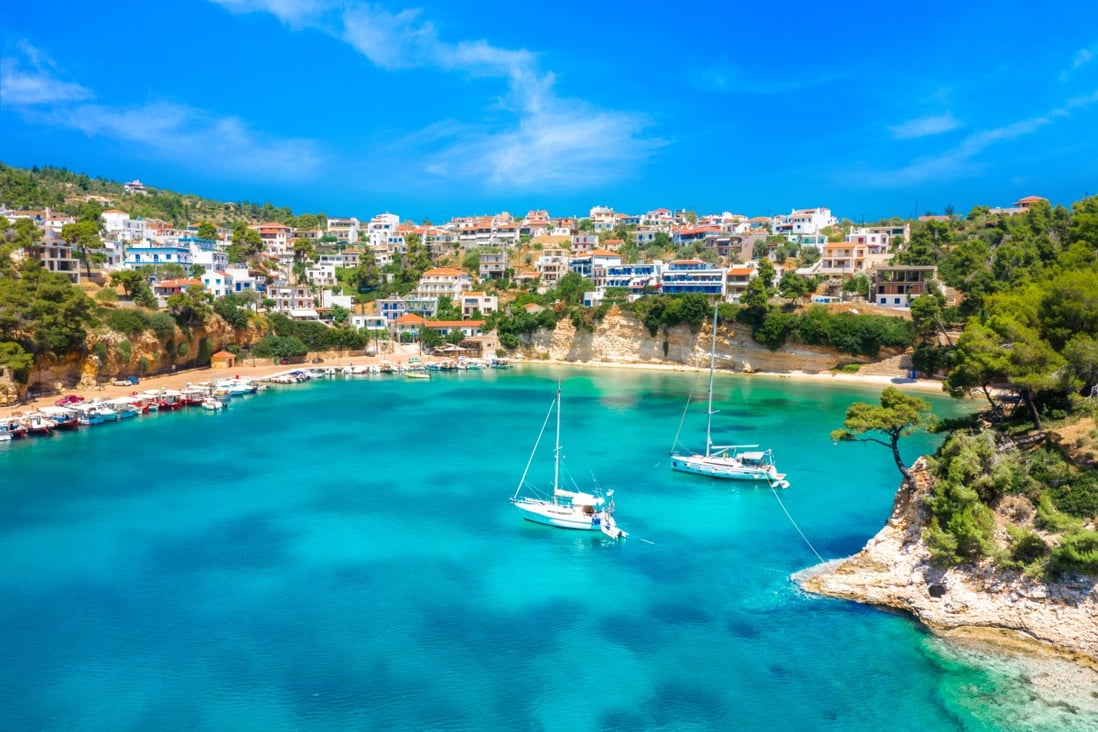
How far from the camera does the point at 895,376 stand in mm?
60281

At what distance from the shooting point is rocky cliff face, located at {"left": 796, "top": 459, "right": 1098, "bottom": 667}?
1639 cm

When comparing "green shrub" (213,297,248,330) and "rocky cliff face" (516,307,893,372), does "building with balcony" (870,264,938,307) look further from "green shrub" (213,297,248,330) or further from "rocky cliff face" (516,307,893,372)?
"green shrub" (213,297,248,330)

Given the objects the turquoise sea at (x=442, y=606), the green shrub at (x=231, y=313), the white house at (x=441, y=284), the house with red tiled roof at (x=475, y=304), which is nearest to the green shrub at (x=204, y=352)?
the green shrub at (x=231, y=313)

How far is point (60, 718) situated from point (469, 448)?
79.9 feet

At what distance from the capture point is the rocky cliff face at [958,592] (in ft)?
53.8

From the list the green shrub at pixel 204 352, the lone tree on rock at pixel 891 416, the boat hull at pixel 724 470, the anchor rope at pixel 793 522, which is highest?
the lone tree on rock at pixel 891 416

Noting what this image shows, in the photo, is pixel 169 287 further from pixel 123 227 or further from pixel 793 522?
pixel 793 522

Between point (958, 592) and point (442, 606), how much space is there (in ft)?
43.1

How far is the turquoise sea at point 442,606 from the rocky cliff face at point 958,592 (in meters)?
0.61

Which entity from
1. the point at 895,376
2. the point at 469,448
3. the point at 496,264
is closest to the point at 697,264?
the point at 895,376

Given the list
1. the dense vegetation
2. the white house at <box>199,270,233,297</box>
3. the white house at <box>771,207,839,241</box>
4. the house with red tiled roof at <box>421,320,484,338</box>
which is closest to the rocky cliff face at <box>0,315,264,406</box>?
the white house at <box>199,270,233,297</box>

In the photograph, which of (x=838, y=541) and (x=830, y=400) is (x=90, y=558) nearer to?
(x=838, y=541)

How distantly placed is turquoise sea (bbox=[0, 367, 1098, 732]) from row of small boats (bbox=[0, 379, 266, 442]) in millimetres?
4212

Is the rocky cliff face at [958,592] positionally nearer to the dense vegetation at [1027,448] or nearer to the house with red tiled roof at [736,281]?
the dense vegetation at [1027,448]
